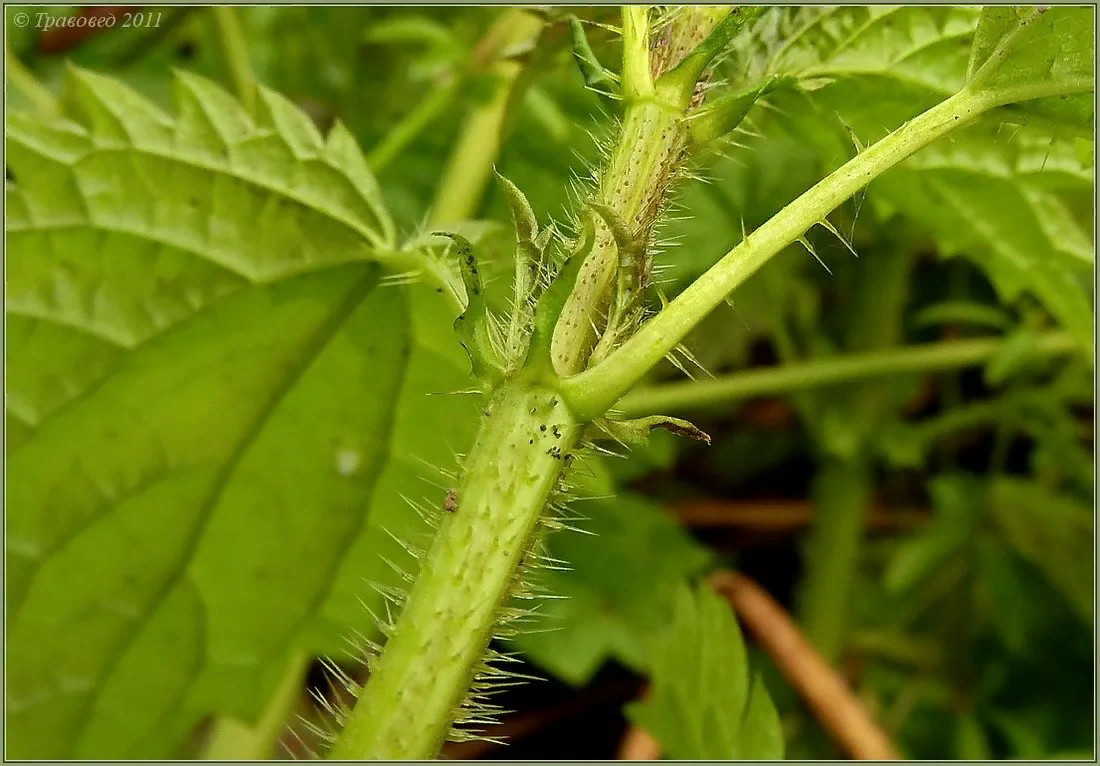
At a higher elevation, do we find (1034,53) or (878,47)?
(878,47)

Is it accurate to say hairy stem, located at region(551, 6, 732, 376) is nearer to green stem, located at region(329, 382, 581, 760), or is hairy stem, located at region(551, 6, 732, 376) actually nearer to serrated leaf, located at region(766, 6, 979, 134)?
green stem, located at region(329, 382, 581, 760)

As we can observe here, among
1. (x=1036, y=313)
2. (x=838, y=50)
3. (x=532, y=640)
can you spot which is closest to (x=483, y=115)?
(x=838, y=50)

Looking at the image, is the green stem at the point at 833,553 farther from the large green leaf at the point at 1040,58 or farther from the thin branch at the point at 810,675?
the large green leaf at the point at 1040,58

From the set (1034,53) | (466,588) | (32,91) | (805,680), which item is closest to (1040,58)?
(1034,53)

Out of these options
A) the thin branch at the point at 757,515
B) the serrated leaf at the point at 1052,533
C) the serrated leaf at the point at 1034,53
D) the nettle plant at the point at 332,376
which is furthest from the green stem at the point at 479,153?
the serrated leaf at the point at 1052,533

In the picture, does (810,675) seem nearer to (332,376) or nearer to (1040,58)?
(332,376)

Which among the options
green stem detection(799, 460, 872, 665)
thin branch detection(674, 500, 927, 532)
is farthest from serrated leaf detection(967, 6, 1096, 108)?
thin branch detection(674, 500, 927, 532)

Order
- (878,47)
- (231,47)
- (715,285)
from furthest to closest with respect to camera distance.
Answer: (231,47) < (878,47) < (715,285)

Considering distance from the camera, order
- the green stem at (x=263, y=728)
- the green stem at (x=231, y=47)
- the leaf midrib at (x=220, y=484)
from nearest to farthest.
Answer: the leaf midrib at (x=220, y=484)
the green stem at (x=263, y=728)
the green stem at (x=231, y=47)
